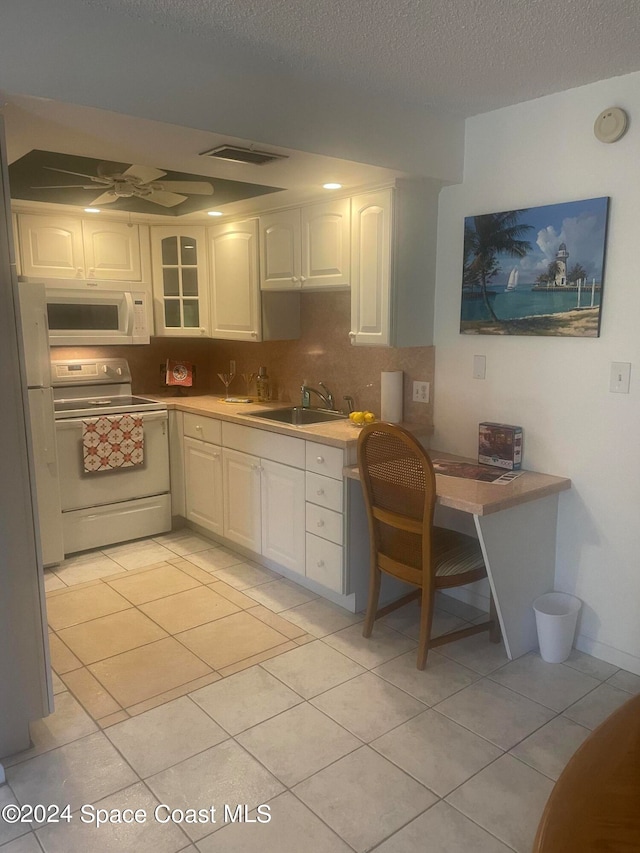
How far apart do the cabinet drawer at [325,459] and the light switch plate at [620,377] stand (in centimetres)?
121

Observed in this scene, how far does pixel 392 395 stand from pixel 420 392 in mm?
151

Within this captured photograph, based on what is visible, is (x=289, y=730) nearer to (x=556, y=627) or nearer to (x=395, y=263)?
(x=556, y=627)

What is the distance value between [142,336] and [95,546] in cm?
143

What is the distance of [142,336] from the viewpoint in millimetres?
4281

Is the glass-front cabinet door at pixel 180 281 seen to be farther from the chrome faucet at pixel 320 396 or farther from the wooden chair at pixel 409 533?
the wooden chair at pixel 409 533

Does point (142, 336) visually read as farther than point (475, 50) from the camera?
Yes

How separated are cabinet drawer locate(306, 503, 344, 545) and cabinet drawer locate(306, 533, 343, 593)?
3 centimetres

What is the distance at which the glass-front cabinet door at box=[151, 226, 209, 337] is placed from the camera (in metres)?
4.32

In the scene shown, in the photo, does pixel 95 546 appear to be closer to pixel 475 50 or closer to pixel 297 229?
pixel 297 229

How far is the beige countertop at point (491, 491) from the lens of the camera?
2402mm

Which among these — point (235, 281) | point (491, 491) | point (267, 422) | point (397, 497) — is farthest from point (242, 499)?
point (491, 491)

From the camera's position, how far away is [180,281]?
14.4 feet

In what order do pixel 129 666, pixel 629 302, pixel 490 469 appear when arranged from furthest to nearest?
pixel 490 469 < pixel 129 666 < pixel 629 302

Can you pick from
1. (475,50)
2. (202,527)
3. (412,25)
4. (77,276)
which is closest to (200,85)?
(412,25)
